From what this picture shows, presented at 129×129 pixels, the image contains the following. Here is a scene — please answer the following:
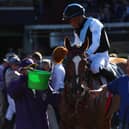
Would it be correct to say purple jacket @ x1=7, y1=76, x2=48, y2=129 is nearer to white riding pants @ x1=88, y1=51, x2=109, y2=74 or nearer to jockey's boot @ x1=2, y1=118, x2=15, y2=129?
white riding pants @ x1=88, y1=51, x2=109, y2=74

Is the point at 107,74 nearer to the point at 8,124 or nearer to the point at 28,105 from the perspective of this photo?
the point at 28,105

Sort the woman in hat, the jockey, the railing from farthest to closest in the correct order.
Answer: the railing
the jockey
the woman in hat

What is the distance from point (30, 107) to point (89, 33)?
5.25 ft

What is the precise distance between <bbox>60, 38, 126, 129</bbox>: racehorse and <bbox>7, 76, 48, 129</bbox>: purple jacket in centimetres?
30

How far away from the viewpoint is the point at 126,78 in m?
7.22

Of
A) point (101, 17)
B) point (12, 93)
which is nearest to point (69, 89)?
point (12, 93)

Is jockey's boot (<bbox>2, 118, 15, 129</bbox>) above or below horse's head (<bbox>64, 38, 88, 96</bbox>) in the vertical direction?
below

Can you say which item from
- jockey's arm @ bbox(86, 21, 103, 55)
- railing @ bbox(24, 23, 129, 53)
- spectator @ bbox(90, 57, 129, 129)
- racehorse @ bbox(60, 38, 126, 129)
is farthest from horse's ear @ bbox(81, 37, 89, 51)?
railing @ bbox(24, 23, 129, 53)

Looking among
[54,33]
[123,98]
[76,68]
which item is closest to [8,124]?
[76,68]

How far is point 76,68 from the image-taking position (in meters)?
8.12

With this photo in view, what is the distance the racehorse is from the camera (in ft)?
26.6

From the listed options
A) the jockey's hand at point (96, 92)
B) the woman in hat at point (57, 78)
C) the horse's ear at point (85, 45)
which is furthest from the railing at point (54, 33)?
the jockey's hand at point (96, 92)

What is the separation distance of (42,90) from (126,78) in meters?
1.60

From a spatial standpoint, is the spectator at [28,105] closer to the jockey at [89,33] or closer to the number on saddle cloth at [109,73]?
the jockey at [89,33]
